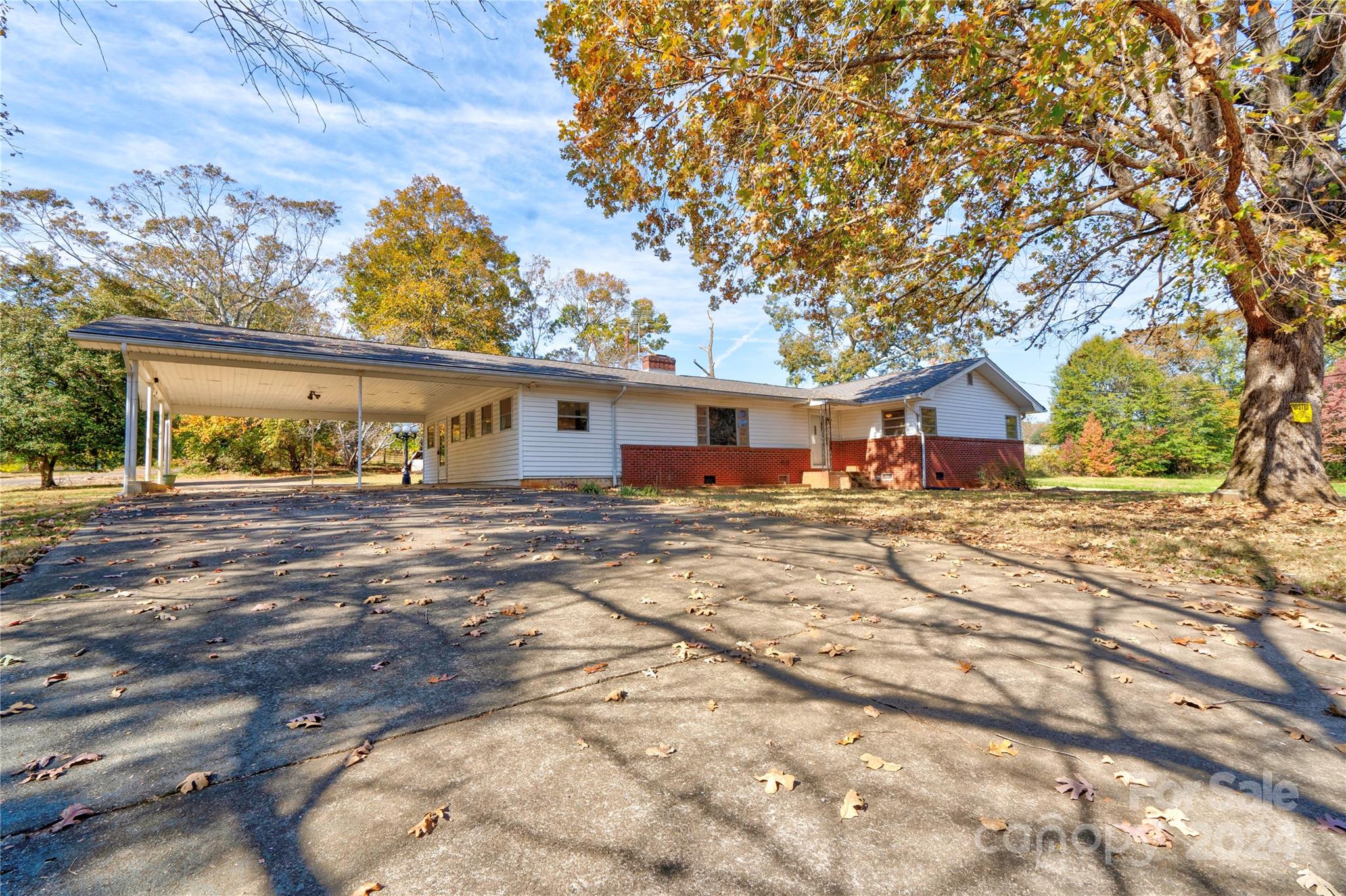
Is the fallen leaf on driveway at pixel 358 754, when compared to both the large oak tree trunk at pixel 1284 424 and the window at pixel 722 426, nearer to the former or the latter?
the large oak tree trunk at pixel 1284 424

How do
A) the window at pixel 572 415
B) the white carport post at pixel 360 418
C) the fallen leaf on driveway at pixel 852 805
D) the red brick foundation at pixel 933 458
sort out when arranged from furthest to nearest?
the red brick foundation at pixel 933 458 → the window at pixel 572 415 → the white carport post at pixel 360 418 → the fallen leaf on driveway at pixel 852 805

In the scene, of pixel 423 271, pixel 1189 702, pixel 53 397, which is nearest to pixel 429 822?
pixel 1189 702

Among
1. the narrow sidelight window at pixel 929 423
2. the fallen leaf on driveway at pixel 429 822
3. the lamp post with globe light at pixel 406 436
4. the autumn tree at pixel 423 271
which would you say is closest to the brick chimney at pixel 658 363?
the autumn tree at pixel 423 271

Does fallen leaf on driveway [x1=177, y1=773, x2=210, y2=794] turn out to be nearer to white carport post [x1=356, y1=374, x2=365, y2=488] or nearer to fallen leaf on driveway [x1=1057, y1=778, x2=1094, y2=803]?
fallen leaf on driveway [x1=1057, y1=778, x2=1094, y2=803]

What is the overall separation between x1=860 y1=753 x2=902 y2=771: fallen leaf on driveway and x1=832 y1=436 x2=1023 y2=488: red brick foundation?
705 inches

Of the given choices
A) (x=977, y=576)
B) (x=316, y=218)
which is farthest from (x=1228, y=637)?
(x=316, y=218)

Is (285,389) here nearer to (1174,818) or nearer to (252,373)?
(252,373)

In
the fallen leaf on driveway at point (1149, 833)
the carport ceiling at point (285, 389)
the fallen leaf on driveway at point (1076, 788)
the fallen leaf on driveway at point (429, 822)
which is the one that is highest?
the carport ceiling at point (285, 389)

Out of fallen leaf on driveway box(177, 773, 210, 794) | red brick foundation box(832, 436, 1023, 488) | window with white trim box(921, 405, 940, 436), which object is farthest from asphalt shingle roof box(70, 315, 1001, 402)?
fallen leaf on driveway box(177, 773, 210, 794)

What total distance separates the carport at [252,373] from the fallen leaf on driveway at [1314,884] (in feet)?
45.6

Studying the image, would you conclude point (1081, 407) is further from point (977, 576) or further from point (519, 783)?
point (519, 783)

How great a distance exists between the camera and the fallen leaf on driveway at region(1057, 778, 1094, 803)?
2.04m

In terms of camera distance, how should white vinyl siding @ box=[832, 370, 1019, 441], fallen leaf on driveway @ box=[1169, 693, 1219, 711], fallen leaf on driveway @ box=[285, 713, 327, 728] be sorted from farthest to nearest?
white vinyl siding @ box=[832, 370, 1019, 441] → fallen leaf on driveway @ box=[1169, 693, 1219, 711] → fallen leaf on driveway @ box=[285, 713, 327, 728]

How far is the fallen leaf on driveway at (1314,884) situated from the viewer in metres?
1.60
